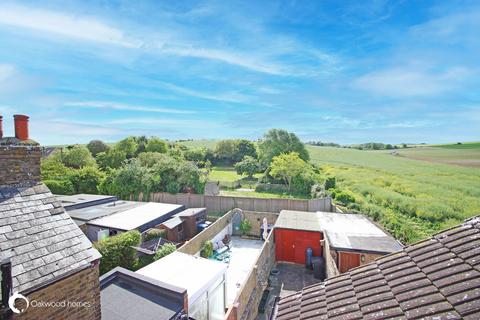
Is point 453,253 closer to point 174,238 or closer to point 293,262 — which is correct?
point 293,262

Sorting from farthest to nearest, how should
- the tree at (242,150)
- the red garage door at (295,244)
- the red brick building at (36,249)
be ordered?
the tree at (242,150) < the red garage door at (295,244) < the red brick building at (36,249)

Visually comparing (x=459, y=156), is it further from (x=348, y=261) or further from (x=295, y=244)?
(x=348, y=261)

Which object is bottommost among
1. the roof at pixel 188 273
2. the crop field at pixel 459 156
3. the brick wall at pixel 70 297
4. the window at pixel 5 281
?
the roof at pixel 188 273

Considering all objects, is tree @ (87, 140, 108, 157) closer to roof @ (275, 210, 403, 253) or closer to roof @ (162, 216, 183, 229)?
roof @ (162, 216, 183, 229)

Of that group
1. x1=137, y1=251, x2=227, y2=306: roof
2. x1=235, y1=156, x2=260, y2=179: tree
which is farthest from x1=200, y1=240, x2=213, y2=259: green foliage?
x1=235, y1=156, x2=260, y2=179: tree

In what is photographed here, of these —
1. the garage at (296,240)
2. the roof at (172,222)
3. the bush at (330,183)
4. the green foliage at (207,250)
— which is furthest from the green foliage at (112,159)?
the garage at (296,240)

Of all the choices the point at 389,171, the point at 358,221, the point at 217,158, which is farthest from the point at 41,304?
the point at 217,158

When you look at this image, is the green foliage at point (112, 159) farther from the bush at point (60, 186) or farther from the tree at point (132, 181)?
the tree at point (132, 181)
